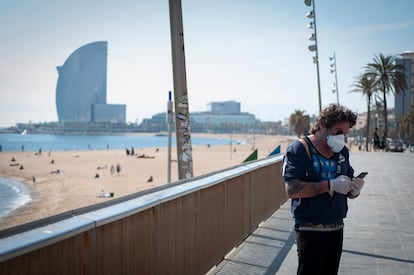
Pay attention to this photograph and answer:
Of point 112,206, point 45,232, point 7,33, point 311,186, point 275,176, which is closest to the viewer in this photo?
point 45,232

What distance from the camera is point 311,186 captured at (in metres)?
2.82

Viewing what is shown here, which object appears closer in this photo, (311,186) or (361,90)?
(311,186)

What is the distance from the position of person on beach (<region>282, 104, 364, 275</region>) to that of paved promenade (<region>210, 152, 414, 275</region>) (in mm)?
1854

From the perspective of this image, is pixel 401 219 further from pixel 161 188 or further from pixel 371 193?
pixel 161 188

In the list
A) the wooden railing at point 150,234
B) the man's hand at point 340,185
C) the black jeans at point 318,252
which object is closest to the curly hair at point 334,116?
the man's hand at point 340,185

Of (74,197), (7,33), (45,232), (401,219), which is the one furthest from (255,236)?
(7,33)

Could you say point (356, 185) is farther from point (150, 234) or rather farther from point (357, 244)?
point (357, 244)

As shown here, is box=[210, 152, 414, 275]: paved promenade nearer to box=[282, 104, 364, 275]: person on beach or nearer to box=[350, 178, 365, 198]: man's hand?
box=[282, 104, 364, 275]: person on beach

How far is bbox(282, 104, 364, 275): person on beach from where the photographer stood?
9.38ft

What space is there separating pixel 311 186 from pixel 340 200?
0.27 metres

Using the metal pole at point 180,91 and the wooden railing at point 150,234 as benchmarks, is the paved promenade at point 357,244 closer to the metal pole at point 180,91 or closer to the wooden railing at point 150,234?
the wooden railing at point 150,234

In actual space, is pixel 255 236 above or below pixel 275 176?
below

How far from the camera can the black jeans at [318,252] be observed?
293cm

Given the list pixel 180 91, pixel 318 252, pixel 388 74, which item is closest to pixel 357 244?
pixel 180 91
